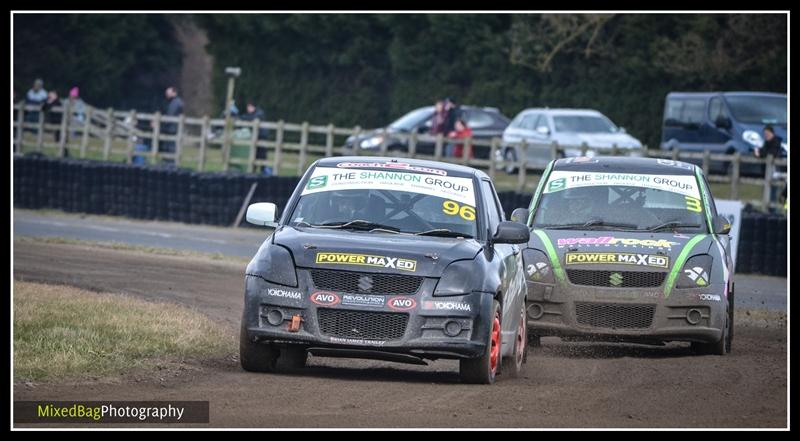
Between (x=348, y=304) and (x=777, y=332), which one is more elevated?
(x=348, y=304)

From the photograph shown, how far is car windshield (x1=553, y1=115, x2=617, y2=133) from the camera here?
113 feet

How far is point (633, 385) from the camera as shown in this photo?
415 inches

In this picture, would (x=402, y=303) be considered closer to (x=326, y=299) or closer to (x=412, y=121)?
(x=326, y=299)

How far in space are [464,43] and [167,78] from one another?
19.5m

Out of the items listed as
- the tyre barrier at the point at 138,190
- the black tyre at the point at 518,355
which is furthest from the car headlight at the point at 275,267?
the tyre barrier at the point at 138,190

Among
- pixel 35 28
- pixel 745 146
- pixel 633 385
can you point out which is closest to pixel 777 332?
pixel 633 385

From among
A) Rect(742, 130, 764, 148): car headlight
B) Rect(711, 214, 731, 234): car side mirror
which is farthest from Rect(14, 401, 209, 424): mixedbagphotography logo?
Rect(742, 130, 764, 148): car headlight

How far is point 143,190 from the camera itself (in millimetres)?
27891

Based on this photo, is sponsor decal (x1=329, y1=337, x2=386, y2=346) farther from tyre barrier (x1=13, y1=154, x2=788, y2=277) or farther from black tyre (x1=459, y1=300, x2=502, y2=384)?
tyre barrier (x1=13, y1=154, x2=788, y2=277)

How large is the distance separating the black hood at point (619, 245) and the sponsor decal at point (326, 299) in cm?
348

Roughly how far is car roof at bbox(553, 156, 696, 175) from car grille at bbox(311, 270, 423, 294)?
4.45 metres

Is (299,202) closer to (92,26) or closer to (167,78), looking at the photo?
(92,26)

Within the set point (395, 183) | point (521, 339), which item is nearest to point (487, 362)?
point (521, 339)

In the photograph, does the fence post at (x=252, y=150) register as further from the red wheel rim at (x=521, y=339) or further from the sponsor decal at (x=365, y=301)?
the sponsor decal at (x=365, y=301)
